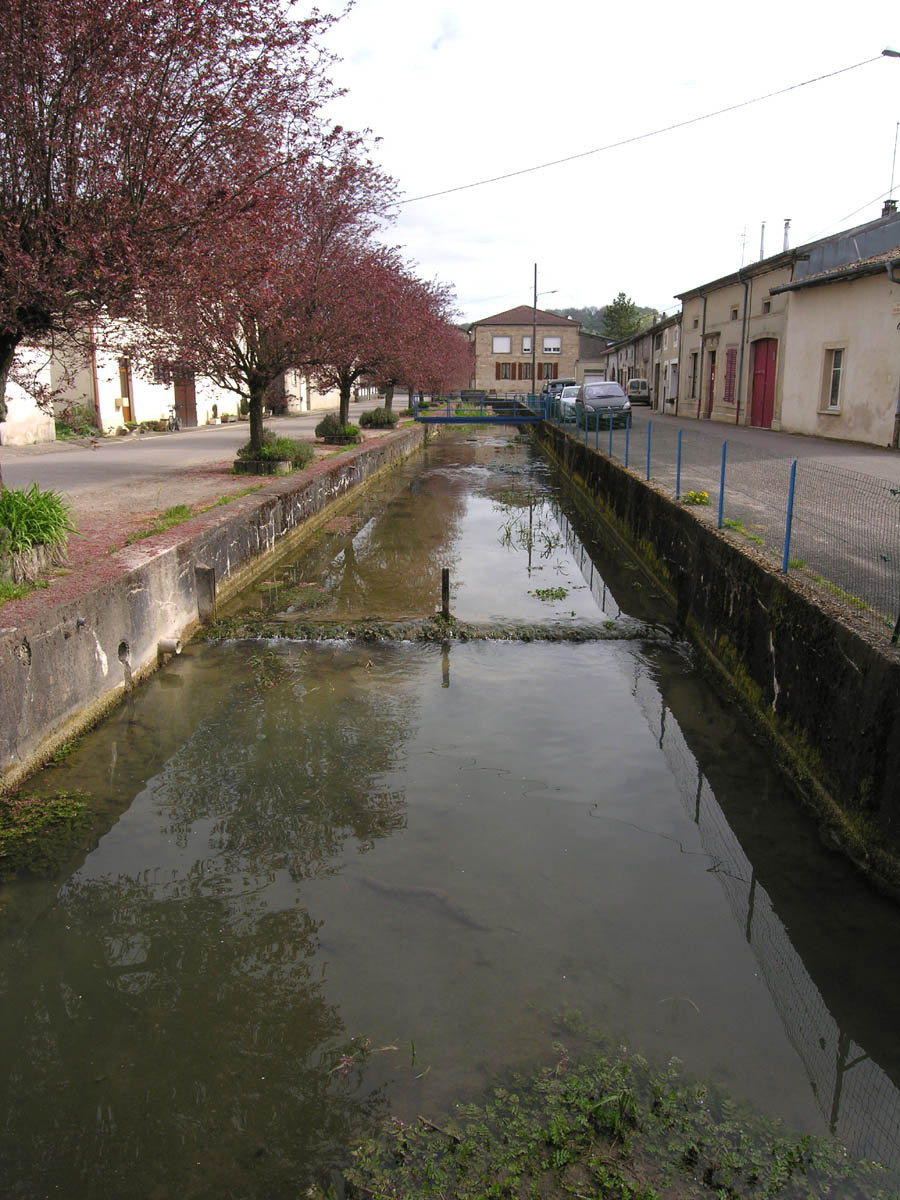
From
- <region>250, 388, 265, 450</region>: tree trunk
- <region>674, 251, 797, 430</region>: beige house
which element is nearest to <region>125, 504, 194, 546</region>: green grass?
<region>250, 388, 265, 450</region>: tree trunk

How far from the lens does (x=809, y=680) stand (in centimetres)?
618

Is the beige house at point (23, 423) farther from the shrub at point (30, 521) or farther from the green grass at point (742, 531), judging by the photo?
the green grass at point (742, 531)

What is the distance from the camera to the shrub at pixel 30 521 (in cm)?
712

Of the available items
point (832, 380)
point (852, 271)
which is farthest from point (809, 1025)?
point (832, 380)

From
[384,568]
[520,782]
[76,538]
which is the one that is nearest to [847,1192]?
[520,782]

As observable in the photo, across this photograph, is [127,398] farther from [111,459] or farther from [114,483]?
[114,483]

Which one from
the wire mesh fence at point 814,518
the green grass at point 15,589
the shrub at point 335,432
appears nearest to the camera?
the green grass at point 15,589

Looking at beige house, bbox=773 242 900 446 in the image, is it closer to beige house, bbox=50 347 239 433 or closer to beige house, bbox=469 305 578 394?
beige house, bbox=50 347 239 433

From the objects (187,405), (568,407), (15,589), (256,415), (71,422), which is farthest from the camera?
(568,407)

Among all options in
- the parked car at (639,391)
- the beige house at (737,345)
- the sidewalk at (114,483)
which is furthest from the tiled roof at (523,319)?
the sidewalk at (114,483)

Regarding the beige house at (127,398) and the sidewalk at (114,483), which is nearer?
the sidewalk at (114,483)

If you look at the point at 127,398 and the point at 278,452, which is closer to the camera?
the point at 278,452

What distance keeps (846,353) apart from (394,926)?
65.4 ft

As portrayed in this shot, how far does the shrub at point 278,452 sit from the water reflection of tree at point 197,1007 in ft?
34.6
